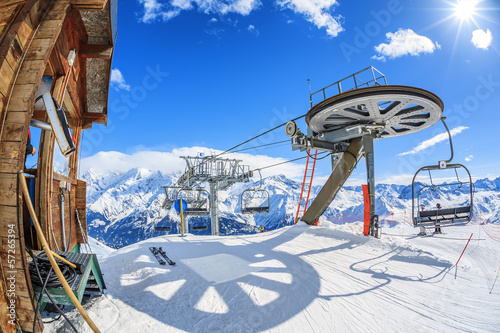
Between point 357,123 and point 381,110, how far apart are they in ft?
3.26

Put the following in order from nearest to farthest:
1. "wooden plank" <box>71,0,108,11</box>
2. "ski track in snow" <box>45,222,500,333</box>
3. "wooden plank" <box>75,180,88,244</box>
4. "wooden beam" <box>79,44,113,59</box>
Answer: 1. "wooden plank" <box>71,0,108,11</box>
2. "ski track in snow" <box>45,222,500,333</box>
3. "wooden beam" <box>79,44,113,59</box>
4. "wooden plank" <box>75,180,88,244</box>

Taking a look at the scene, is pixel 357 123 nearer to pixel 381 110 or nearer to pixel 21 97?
pixel 381 110

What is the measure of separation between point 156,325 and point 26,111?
315 centimetres

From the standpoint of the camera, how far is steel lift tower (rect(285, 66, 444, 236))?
8.04 meters

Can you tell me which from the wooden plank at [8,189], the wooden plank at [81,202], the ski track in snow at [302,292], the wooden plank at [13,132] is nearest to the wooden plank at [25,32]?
the wooden plank at [13,132]

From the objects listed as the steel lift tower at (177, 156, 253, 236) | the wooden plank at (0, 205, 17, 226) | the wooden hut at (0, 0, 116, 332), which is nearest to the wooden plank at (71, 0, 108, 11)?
the wooden hut at (0, 0, 116, 332)

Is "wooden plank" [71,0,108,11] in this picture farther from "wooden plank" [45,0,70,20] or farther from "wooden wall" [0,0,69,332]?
"wooden wall" [0,0,69,332]

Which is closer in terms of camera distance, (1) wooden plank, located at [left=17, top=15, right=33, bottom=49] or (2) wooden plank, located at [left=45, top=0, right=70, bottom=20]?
(1) wooden plank, located at [left=17, top=15, right=33, bottom=49]

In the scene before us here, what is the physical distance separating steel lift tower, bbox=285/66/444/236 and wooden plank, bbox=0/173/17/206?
27.2 feet

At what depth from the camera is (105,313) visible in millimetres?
3615

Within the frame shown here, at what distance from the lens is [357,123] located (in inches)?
404

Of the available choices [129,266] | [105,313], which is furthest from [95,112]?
[105,313]

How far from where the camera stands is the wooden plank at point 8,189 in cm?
247

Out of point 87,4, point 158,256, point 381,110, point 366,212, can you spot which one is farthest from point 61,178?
point 381,110
